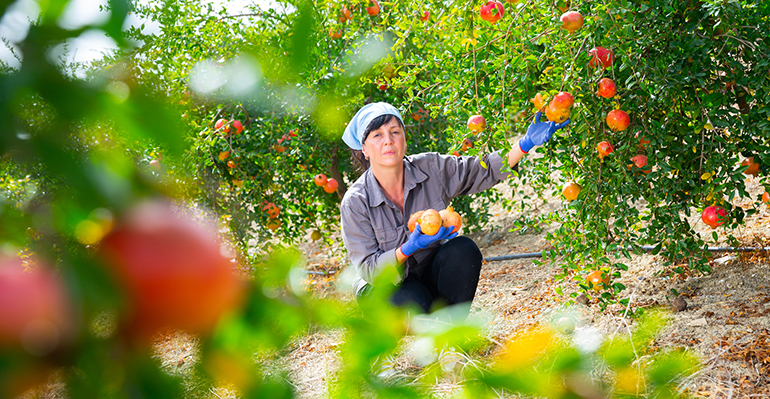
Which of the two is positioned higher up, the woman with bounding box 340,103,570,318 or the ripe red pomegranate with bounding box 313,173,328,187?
the ripe red pomegranate with bounding box 313,173,328,187

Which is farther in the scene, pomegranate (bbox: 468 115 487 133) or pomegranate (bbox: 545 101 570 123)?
pomegranate (bbox: 468 115 487 133)

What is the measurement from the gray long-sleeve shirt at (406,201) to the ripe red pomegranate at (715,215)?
0.72m

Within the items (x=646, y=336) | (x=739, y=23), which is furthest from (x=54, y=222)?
(x=739, y=23)

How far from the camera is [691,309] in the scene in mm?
2070

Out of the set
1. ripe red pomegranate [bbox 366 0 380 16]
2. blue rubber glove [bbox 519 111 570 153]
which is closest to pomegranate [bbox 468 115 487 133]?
blue rubber glove [bbox 519 111 570 153]

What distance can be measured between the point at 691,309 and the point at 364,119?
1.48 meters

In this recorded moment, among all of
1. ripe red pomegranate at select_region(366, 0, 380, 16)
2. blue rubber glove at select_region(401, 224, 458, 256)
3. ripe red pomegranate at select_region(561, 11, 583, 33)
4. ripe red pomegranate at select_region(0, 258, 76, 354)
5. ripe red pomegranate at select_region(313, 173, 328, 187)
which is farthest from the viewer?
ripe red pomegranate at select_region(313, 173, 328, 187)

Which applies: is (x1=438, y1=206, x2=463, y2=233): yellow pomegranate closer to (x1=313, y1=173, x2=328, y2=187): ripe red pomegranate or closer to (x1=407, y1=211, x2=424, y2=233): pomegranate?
(x1=407, y1=211, x2=424, y2=233): pomegranate

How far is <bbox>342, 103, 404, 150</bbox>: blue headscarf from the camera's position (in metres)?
2.08

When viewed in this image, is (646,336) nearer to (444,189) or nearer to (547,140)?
(547,140)

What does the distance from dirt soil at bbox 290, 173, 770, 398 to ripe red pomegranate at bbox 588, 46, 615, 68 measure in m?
0.59

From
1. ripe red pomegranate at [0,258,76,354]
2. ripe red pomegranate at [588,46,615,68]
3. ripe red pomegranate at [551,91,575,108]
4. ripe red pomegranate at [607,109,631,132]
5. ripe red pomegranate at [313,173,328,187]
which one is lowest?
ripe red pomegranate at [0,258,76,354]

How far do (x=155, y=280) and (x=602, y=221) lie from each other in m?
1.69

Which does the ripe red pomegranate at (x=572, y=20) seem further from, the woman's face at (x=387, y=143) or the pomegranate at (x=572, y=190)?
the woman's face at (x=387, y=143)
